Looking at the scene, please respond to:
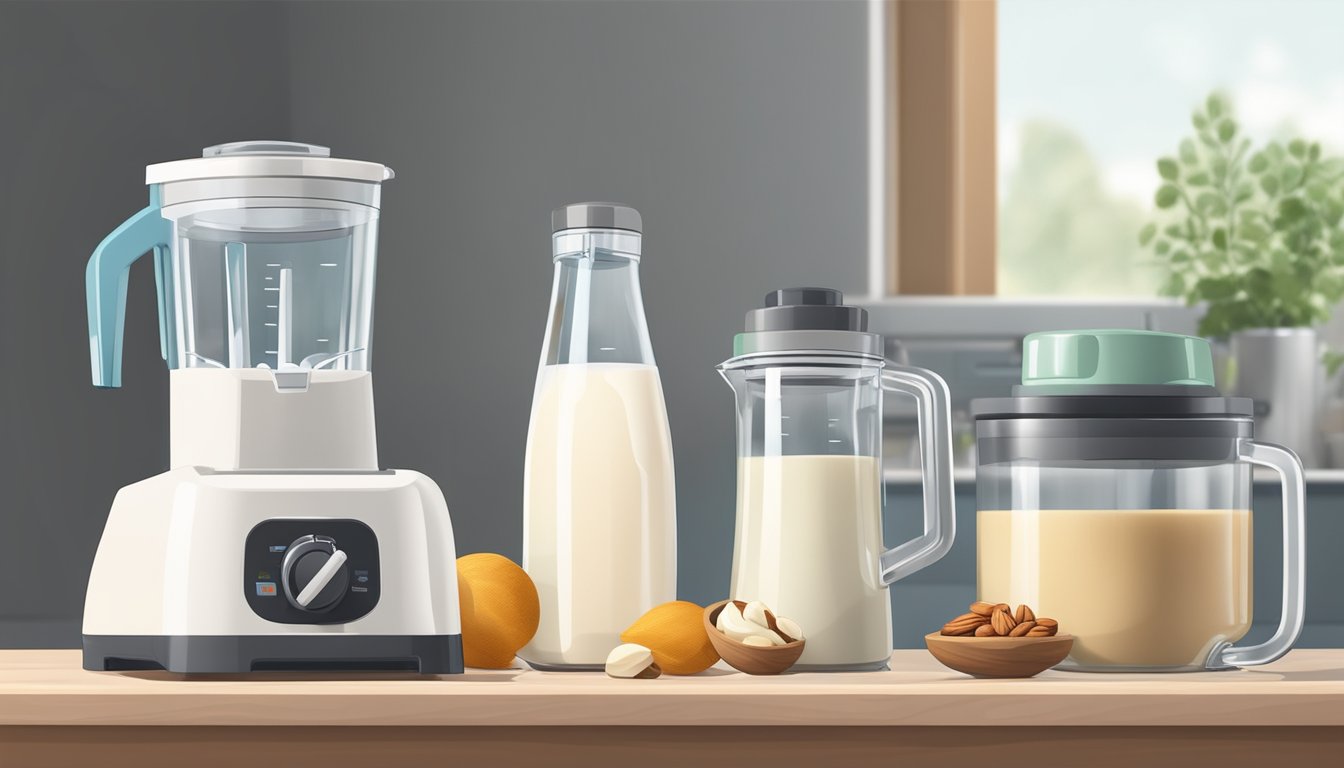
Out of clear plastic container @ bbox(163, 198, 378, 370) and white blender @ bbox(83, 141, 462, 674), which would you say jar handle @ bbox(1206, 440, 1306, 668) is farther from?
clear plastic container @ bbox(163, 198, 378, 370)

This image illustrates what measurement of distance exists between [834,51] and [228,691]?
4.33ft

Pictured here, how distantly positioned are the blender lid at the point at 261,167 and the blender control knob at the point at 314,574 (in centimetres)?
27

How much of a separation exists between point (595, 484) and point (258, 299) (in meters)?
0.31

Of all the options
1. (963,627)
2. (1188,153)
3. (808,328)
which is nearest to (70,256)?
(808,328)

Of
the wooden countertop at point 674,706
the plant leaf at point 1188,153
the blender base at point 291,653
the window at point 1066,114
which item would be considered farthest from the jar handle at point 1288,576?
the plant leaf at point 1188,153

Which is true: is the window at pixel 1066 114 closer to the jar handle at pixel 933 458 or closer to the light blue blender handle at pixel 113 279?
the jar handle at pixel 933 458

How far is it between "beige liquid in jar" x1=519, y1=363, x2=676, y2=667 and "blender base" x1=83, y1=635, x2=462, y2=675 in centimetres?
8

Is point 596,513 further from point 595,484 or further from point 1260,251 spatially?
point 1260,251

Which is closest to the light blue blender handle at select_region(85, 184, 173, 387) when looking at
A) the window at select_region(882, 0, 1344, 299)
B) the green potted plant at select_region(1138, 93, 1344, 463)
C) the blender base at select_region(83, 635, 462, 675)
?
the blender base at select_region(83, 635, 462, 675)

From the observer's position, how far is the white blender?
730mm

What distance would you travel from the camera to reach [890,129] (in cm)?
182

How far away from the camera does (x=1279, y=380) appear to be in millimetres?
1702

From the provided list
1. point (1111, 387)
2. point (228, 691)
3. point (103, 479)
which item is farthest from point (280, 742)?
point (103, 479)

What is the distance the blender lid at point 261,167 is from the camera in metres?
0.85
